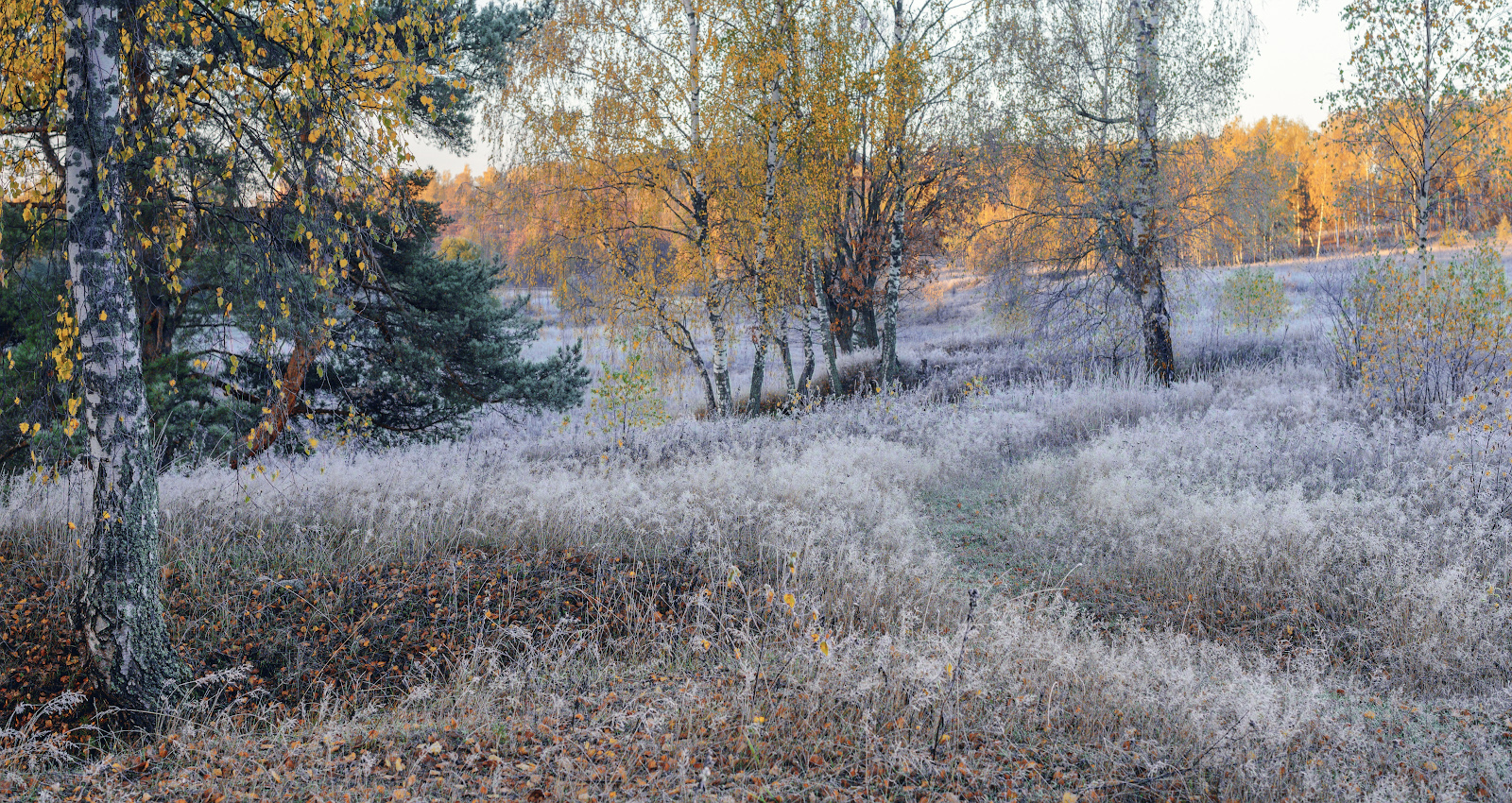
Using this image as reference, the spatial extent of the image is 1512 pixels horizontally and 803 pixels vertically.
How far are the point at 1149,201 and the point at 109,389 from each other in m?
11.8

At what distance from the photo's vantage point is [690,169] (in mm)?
11281

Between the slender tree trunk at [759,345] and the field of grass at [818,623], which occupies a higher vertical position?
the slender tree trunk at [759,345]

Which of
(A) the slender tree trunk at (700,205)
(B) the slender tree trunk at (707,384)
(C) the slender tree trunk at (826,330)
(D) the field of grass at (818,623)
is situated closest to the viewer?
(D) the field of grass at (818,623)

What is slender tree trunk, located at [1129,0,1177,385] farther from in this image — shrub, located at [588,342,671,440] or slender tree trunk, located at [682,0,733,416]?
shrub, located at [588,342,671,440]

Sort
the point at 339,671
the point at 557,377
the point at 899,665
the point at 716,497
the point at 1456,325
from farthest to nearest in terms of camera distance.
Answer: the point at 557,377 < the point at 1456,325 < the point at 716,497 < the point at 339,671 < the point at 899,665

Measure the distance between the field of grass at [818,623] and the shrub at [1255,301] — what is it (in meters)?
9.56

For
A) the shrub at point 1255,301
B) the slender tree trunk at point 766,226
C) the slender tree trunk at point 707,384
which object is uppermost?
the slender tree trunk at point 766,226

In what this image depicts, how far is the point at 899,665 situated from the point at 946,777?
2.43 feet

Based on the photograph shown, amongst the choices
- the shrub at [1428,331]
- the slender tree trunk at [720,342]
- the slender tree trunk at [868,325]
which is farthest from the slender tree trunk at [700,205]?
the shrub at [1428,331]

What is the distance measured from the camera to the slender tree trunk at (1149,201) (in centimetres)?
1112

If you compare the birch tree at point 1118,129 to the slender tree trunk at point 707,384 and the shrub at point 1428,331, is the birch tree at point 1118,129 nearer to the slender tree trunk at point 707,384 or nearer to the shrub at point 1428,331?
the shrub at point 1428,331

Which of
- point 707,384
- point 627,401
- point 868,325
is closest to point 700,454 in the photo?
point 627,401

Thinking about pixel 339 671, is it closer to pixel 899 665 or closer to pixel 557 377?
pixel 899 665

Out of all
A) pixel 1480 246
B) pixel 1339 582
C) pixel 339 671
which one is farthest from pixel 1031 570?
pixel 1480 246
